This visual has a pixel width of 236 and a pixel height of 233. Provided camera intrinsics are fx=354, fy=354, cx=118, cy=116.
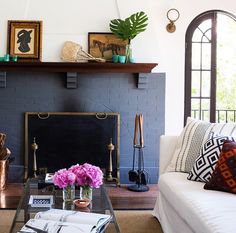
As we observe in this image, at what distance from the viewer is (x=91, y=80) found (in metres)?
3.94

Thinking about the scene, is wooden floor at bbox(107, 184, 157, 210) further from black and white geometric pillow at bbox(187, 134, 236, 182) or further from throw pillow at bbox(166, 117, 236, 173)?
black and white geometric pillow at bbox(187, 134, 236, 182)

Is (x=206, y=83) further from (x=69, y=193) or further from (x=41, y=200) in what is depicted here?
(x=41, y=200)

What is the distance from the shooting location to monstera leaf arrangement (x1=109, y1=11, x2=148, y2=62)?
371 cm

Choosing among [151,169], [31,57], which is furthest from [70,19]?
[151,169]

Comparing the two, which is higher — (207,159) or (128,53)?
(128,53)

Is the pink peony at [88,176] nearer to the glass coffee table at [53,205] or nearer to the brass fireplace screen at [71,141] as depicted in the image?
the glass coffee table at [53,205]

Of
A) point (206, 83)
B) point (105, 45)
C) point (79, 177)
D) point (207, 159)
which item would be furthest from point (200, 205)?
point (206, 83)

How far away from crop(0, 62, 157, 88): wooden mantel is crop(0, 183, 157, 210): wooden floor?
1166 millimetres

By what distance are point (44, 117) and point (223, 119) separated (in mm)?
2100

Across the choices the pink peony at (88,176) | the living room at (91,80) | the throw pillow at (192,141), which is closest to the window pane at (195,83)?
the living room at (91,80)

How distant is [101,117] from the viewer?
12.8 ft

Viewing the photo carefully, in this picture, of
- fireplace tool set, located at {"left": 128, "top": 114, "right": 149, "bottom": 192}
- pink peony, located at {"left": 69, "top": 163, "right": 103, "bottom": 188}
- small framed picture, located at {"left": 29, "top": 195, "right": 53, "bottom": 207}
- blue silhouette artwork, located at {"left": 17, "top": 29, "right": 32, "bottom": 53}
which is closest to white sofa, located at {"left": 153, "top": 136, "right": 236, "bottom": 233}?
pink peony, located at {"left": 69, "top": 163, "right": 103, "bottom": 188}

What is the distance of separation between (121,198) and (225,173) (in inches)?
60.6

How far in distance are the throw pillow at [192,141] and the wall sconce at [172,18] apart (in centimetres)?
168
